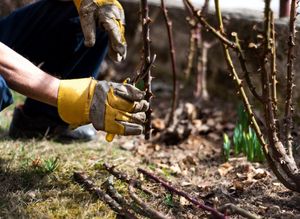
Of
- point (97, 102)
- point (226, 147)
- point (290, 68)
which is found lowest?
point (226, 147)

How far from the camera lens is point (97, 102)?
190 centimetres

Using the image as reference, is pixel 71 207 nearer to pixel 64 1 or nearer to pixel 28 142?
pixel 28 142

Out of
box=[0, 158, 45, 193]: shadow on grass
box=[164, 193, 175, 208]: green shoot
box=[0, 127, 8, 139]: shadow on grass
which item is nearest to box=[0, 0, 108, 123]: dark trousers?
box=[0, 127, 8, 139]: shadow on grass

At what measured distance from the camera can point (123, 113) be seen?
193cm

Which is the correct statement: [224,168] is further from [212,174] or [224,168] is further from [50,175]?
[50,175]

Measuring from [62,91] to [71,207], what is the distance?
40cm

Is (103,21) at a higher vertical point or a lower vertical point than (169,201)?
higher

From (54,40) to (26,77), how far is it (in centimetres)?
72

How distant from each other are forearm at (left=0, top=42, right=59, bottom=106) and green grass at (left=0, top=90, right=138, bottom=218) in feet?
1.15

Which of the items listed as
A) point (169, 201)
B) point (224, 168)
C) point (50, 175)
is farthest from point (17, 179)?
point (224, 168)

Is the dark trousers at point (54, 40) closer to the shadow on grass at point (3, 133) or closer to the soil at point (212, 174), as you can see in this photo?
the shadow on grass at point (3, 133)

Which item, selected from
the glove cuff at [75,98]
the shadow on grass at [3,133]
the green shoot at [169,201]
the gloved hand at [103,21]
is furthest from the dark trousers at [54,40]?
the green shoot at [169,201]

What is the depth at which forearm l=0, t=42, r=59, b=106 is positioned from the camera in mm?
1879

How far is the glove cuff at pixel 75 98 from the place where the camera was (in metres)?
1.89
